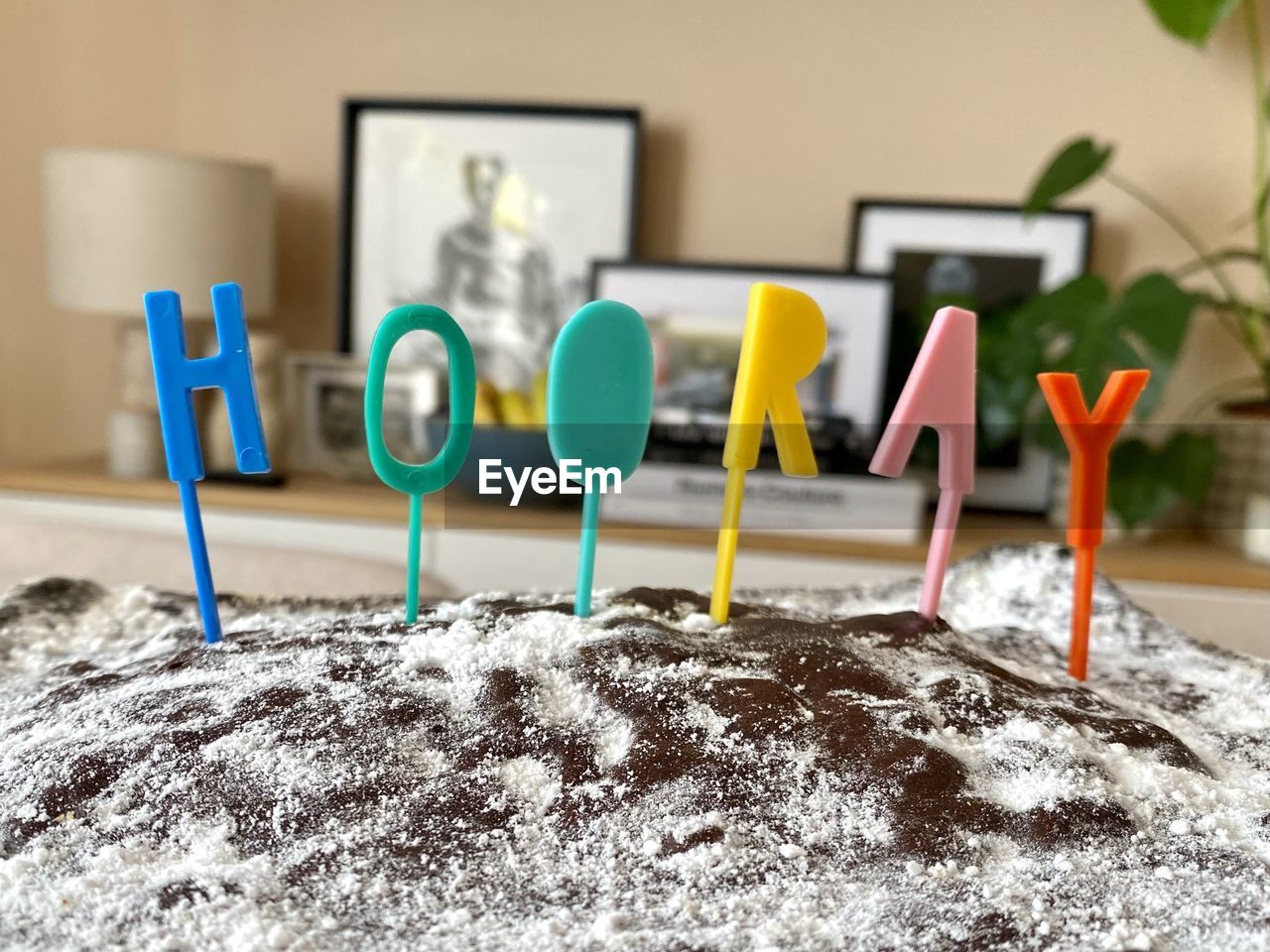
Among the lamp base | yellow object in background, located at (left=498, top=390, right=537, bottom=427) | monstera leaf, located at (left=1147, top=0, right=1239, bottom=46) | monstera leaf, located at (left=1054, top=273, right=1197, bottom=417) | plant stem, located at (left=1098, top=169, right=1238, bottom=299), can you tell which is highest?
monstera leaf, located at (left=1147, top=0, right=1239, bottom=46)

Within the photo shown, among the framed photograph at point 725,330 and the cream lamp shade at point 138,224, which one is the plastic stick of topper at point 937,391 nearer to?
the framed photograph at point 725,330

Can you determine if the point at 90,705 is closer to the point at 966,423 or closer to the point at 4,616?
the point at 4,616

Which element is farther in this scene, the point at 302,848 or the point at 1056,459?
the point at 1056,459

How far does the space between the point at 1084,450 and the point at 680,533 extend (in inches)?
43.0

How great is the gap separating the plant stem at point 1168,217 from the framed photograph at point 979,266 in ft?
0.29

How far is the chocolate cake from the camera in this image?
45cm

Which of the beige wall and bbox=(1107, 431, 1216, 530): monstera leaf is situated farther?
the beige wall

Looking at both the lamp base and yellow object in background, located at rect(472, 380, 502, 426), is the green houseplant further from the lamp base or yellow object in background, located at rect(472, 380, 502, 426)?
the lamp base

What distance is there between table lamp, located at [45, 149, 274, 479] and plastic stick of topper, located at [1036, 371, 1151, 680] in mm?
1914

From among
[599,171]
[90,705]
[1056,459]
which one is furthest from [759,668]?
[599,171]

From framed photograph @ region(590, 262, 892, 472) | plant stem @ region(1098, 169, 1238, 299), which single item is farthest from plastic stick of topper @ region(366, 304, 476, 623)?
plant stem @ region(1098, 169, 1238, 299)

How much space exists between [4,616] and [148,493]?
4.90 feet

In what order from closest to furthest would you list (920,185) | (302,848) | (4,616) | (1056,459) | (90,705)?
1. (302,848)
2. (90,705)
3. (4,616)
4. (1056,459)
5. (920,185)

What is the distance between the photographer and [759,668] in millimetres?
606
